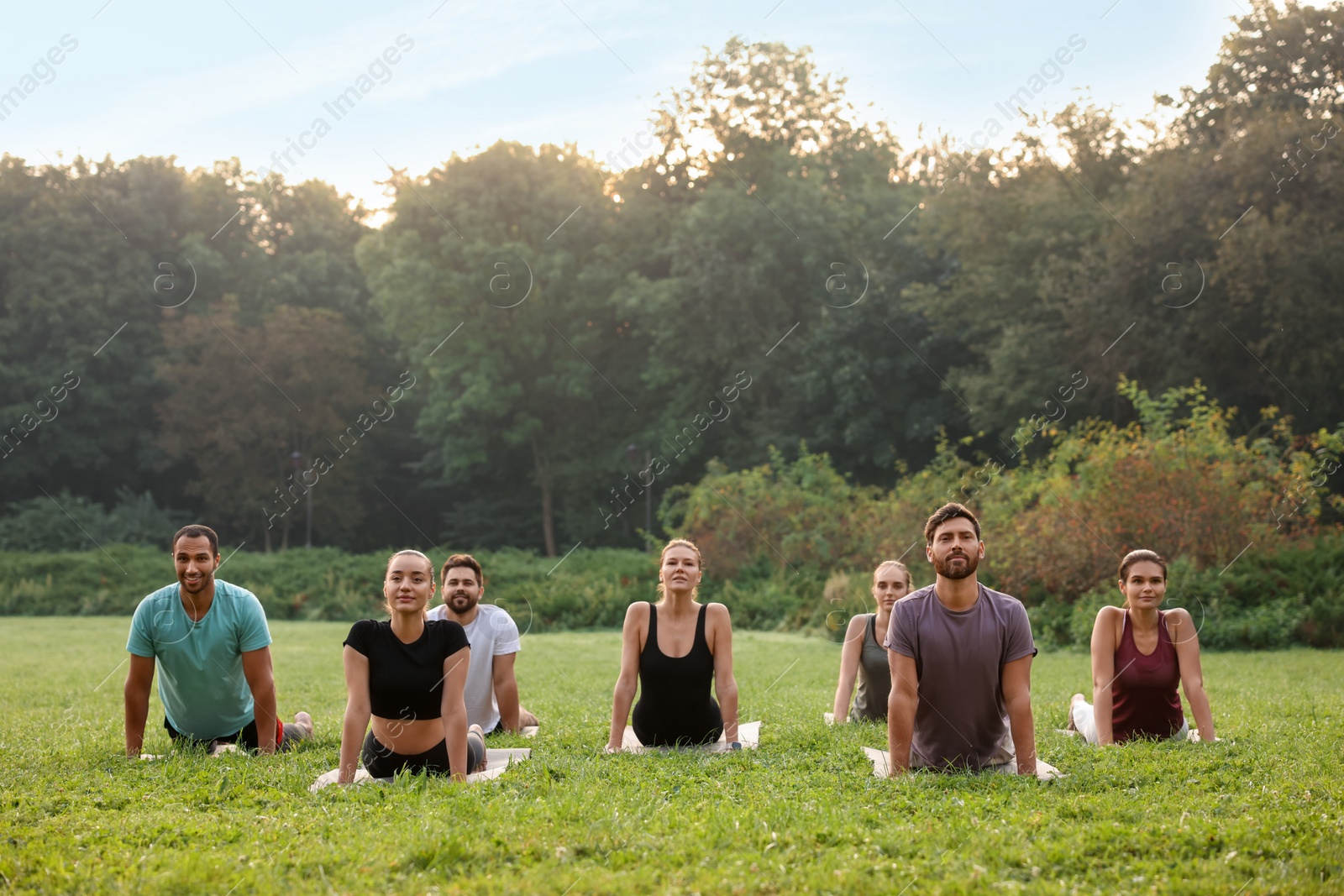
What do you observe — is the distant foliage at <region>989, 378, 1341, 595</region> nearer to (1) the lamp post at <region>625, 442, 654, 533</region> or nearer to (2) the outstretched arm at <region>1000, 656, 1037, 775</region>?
(2) the outstretched arm at <region>1000, 656, 1037, 775</region>

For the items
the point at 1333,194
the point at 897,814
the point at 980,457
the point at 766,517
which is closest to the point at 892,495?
the point at 766,517

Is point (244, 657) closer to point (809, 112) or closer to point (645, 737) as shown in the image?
point (645, 737)

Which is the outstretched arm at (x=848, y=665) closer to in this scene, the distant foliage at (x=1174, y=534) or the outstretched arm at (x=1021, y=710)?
the outstretched arm at (x=1021, y=710)

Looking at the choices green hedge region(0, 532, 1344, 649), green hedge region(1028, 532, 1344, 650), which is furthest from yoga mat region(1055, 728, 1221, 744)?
green hedge region(1028, 532, 1344, 650)

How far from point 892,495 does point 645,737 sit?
1992cm

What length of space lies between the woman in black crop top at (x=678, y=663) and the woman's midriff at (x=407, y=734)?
1390 millimetres

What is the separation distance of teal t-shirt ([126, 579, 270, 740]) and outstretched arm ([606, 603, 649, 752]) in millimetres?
2487

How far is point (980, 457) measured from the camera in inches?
1390

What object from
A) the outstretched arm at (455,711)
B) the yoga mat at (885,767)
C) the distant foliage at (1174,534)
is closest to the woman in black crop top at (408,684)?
the outstretched arm at (455,711)

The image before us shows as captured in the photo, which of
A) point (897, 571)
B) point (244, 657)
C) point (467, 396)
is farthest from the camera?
point (467, 396)

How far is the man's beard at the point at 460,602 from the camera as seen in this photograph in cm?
855

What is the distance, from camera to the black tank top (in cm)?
780

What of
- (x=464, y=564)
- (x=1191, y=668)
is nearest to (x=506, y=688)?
(x=464, y=564)

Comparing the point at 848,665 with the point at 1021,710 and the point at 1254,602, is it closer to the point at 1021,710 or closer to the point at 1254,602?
the point at 1021,710
